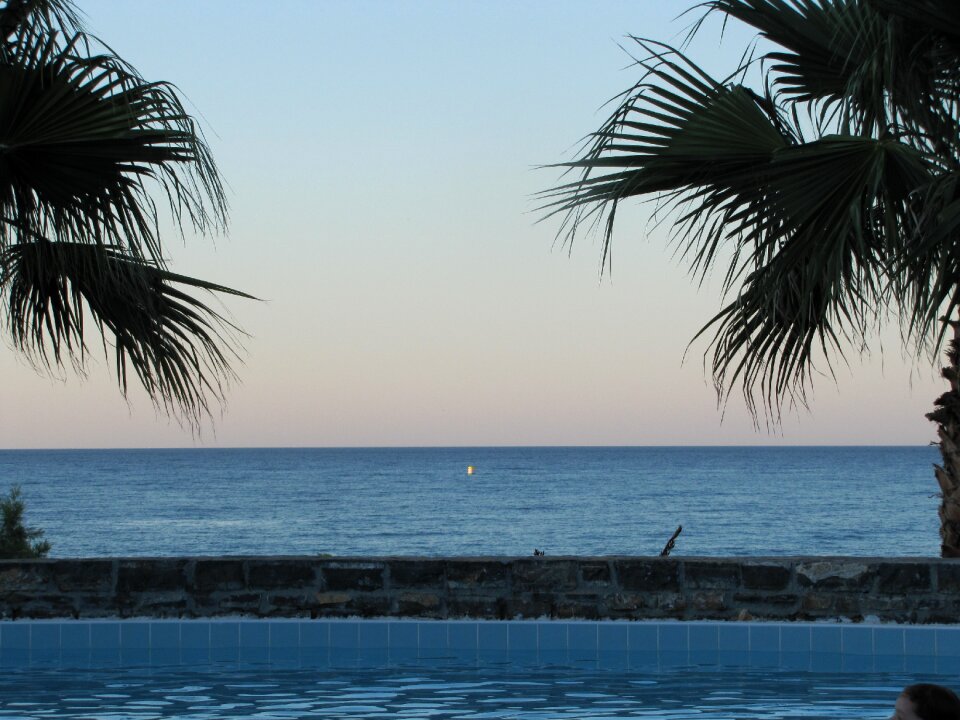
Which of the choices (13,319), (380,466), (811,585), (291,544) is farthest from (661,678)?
(380,466)

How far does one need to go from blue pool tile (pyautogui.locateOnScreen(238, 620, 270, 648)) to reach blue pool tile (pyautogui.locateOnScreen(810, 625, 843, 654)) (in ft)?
12.5

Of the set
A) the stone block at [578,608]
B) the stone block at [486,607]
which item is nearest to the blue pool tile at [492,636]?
the stone block at [486,607]

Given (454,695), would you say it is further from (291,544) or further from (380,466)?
(380,466)

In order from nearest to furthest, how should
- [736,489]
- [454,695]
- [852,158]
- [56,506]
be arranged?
[852,158] < [454,695] < [56,506] < [736,489]

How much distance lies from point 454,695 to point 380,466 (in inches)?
3910

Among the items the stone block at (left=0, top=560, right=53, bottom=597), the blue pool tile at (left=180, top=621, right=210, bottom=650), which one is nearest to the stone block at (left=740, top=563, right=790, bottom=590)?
the blue pool tile at (left=180, top=621, right=210, bottom=650)

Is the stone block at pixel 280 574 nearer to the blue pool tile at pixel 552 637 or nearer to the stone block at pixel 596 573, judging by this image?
the blue pool tile at pixel 552 637

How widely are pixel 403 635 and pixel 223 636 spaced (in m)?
1.27

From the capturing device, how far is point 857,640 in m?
8.12

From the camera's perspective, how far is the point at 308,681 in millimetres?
7793

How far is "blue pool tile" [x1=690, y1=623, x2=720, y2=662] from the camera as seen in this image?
828 centimetres

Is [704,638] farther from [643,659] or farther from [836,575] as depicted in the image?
[836,575]

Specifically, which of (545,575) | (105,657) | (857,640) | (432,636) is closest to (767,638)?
(857,640)

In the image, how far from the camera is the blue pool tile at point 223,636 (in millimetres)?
8414
